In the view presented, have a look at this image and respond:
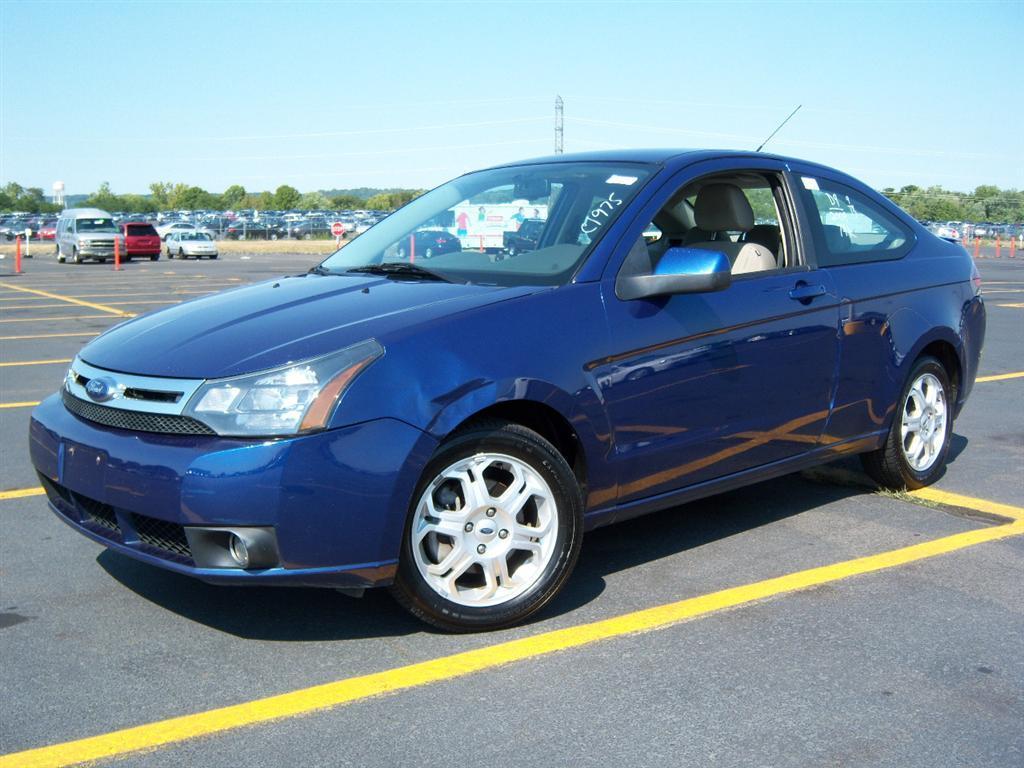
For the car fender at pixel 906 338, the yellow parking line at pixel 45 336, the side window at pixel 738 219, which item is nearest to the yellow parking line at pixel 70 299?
the yellow parking line at pixel 45 336

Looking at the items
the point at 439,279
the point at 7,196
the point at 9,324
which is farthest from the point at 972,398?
the point at 7,196

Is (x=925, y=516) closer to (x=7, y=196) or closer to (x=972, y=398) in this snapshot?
(x=972, y=398)

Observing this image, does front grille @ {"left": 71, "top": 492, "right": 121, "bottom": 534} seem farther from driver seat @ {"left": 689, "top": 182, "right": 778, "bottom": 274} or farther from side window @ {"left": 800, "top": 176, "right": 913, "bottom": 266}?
side window @ {"left": 800, "top": 176, "right": 913, "bottom": 266}

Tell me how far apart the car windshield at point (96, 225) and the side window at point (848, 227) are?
121ft

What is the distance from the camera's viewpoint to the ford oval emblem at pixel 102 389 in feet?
12.3

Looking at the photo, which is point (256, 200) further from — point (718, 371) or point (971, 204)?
point (718, 371)

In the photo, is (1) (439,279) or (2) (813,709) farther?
(1) (439,279)

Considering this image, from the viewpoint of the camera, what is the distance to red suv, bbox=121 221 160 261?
40.7m

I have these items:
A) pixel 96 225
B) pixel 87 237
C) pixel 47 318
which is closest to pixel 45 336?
pixel 47 318

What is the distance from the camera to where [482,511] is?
12.4 feet

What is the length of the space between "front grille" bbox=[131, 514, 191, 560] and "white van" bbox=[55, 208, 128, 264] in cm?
3539

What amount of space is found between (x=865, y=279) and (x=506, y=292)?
6.55 feet

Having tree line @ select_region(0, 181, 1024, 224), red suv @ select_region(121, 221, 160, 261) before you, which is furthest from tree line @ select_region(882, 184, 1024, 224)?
red suv @ select_region(121, 221, 160, 261)

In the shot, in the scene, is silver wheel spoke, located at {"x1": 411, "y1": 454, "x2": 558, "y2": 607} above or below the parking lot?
above
